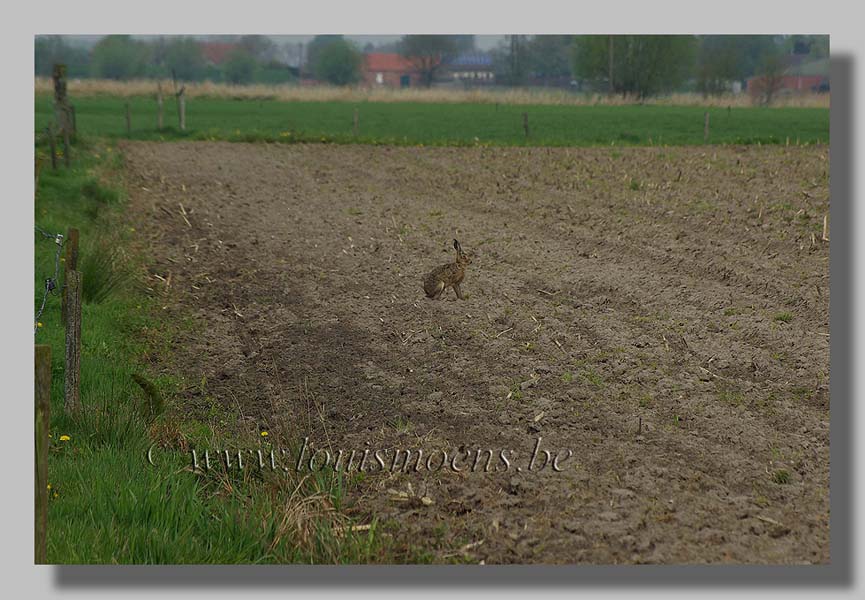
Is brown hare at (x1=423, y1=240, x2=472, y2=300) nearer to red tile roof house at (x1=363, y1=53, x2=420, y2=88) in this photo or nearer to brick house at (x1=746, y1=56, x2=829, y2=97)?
red tile roof house at (x1=363, y1=53, x2=420, y2=88)

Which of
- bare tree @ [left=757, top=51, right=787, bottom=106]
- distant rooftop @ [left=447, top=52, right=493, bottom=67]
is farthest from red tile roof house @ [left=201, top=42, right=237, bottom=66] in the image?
bare tree @ [left=757, top=51, right=787, bottom=106]

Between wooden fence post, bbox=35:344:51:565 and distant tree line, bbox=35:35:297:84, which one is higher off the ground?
distant tree line, bbox=35:35:297:84

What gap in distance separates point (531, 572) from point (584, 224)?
8137mm

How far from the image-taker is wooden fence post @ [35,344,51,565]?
4266 millimetres

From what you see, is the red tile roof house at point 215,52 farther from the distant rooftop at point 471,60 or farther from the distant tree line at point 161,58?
the distant rooftop at point 471,60

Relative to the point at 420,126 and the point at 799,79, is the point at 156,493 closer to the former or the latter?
the point at 799,79

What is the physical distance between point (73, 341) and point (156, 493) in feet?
4.50

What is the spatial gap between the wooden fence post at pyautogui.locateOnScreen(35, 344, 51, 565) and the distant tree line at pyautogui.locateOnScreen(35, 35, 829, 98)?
281 cm

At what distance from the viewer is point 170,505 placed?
5.24m

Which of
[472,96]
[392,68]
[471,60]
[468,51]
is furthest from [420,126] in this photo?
[468,51]

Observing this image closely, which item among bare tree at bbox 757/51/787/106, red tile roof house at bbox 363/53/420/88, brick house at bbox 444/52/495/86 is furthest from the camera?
bare tree at bbox 757/51/787/106

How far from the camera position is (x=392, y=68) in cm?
773

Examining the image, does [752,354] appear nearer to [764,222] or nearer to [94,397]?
[94,397]

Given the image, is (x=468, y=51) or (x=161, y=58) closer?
(x=468, y=51)
